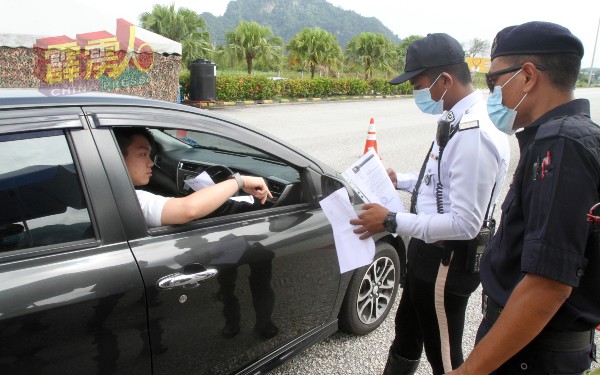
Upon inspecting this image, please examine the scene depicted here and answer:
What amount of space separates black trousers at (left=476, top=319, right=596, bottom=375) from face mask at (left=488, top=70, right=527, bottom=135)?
69 centimetres

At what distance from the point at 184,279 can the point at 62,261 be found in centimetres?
41

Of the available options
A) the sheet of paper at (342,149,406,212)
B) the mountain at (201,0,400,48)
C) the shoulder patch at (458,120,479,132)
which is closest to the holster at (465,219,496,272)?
the sheet of paper at (342,149,406,212)

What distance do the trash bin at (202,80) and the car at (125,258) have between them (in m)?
13.0

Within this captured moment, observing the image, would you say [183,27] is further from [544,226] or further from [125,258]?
[544,226]

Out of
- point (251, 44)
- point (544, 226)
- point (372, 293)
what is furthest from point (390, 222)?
point (251, 44)

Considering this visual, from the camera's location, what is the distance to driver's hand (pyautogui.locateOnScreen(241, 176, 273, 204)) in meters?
2.12

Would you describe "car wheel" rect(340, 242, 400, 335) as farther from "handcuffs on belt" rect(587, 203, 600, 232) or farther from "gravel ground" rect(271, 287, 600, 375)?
"handcuffs on belt" rect(587, 203, 600, 232)

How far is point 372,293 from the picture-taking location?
2.80 metres

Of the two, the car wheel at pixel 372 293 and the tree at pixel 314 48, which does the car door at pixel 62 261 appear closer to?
the car wheel at pixel 372 293

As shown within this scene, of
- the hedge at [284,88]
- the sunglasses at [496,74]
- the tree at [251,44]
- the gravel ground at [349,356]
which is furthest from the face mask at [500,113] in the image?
the tree at [251,44]

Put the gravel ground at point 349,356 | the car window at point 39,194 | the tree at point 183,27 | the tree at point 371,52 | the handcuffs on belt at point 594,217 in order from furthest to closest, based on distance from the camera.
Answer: the tree at point 371,52, the tree at point 183,27, the gravel ground at point 349,356, the car window at point 39,194, the handcuffs on belt at point 594,217

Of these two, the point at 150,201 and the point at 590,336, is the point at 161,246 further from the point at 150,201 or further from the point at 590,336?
the point at 590,336

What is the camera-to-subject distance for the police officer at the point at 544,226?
1.01m

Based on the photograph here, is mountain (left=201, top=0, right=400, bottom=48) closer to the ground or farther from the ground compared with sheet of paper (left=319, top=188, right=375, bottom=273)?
farther from the ground
